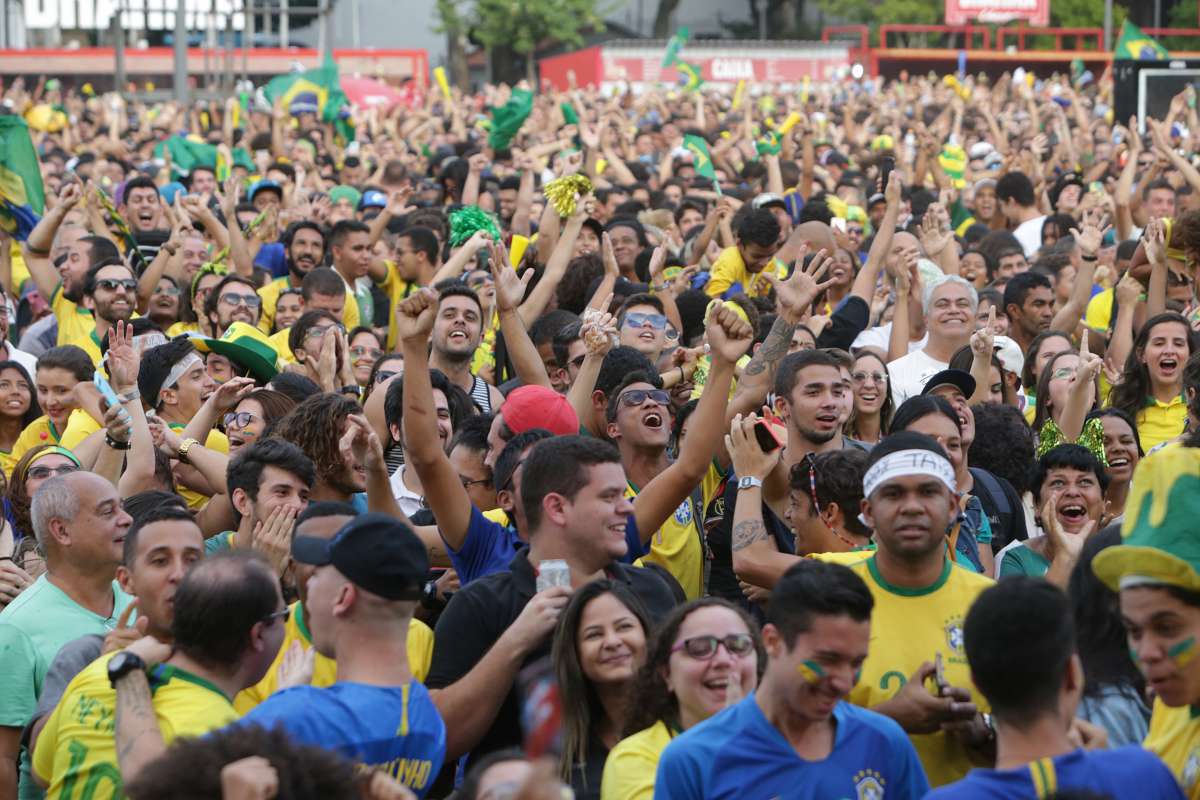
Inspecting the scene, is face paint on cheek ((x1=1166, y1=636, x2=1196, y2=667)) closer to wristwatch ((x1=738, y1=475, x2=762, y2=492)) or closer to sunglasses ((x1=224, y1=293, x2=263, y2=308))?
wristwatch ((x1=738, y1=475, x2=762, y2=492))

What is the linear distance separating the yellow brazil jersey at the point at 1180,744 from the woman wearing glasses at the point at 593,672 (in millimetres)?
1281

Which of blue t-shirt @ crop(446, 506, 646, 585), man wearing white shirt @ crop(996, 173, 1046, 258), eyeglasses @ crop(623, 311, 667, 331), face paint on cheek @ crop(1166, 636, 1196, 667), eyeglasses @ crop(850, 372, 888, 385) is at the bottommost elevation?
blue t-shirt @ crop(446, 506, 646, 585)

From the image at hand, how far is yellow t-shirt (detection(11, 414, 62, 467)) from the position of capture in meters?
7.76

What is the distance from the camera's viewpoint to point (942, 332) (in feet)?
28.0

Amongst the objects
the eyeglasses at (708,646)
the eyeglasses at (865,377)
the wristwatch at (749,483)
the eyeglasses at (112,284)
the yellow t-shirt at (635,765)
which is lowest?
the yellow t-shirt at (635,765)

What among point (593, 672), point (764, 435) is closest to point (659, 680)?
point (593, 672)

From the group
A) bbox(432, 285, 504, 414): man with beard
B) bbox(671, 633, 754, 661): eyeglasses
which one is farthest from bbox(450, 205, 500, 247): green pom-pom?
bbox(671, 633, 754, 661): eyeglasses

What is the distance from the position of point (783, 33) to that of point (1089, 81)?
2217 centimetres

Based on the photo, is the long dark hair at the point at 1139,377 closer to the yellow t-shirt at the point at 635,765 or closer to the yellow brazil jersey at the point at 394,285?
the yellow t-shirt at the point at 635,765

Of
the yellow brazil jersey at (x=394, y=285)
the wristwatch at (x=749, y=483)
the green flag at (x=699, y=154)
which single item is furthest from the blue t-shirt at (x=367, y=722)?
the green flag at (x=699, y=154)

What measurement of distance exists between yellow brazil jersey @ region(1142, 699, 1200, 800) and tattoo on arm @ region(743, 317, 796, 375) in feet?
10.2

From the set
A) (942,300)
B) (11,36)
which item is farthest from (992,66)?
(942,300)

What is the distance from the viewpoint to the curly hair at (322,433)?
19.7 ft

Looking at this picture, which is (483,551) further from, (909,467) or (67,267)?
(67,267)
